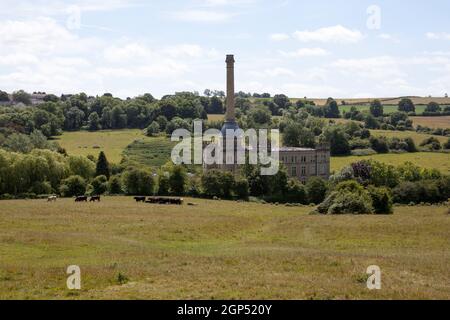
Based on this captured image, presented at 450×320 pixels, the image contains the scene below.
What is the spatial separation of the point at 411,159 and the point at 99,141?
67.4m

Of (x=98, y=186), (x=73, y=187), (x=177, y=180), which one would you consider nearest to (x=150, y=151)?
(x=98, y=186)

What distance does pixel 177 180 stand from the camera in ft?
274

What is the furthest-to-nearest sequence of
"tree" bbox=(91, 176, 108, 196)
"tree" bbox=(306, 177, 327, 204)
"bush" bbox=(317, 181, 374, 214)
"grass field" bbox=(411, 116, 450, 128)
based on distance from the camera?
"grass field" bbox=(411, 116, 450, 128) < "tree" bbox=(91, 176, 108, 196) < "tree" bbox=(306, 177, 327, 204) < "bush" bbox=(317, 181, 374, 214)

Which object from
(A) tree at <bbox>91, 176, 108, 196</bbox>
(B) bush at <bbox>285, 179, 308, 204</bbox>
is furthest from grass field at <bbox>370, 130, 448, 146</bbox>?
(A) tree at <bbox>91, 176, 108, 196</bbox>

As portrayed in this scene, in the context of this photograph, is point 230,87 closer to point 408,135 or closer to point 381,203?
point 381,203

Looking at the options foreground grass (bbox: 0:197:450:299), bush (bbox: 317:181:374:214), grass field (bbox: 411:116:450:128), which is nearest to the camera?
foreground grass (bbox: 0:197:450:299)

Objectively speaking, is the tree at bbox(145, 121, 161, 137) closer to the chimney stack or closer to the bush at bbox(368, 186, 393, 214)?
the chimney stack

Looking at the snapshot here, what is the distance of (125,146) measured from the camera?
14162 cm

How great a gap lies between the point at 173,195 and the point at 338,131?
227 feet

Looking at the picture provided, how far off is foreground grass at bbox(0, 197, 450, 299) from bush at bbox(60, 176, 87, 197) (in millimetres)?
20066

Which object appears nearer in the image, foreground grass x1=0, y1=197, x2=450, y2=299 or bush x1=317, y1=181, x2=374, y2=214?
foreground grass x1=0, y1=197, x2=450, y2=299

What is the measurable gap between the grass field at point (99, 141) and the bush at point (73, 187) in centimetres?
3656

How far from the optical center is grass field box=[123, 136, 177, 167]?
Answer: 12650 centimetres
